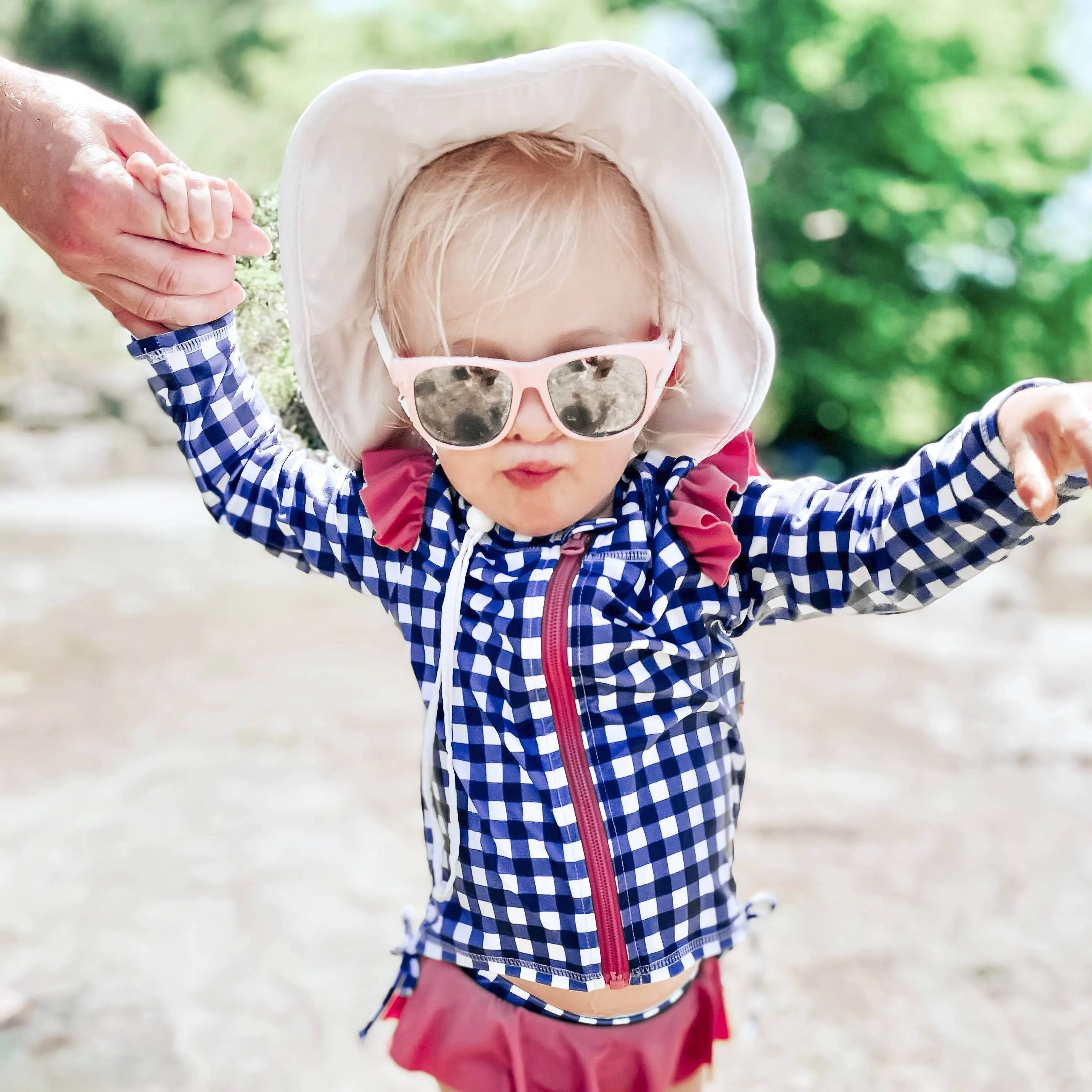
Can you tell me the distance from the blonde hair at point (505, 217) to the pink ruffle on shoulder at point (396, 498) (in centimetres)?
14

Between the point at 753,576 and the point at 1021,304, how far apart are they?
12.1m

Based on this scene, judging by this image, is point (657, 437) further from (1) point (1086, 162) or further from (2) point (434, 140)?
(1) point (1086, 162)

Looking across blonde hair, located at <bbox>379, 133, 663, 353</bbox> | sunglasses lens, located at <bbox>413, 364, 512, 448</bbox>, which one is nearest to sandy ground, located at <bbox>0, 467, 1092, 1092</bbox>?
sunglasses lens, located at <bbox>413, 364, 512, 448</bbox>

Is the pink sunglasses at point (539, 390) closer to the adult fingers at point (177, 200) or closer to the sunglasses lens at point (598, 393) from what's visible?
the sunglasses lens at point (598, 393)

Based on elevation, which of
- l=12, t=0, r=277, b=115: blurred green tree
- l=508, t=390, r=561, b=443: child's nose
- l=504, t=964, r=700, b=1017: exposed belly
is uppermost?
l=12, t=0, r=277, b=115: blurred green tree

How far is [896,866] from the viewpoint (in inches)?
114

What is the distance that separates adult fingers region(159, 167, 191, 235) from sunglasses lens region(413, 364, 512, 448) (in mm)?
297

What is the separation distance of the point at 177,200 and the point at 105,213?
0.09 metres

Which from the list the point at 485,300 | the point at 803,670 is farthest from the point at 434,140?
the point at 803,670

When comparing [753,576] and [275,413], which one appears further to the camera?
[275,413]

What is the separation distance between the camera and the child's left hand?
0.91 metres

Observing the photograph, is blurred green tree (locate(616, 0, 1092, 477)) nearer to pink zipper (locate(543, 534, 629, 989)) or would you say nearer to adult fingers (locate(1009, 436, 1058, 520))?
pink zipper (locate(543, 534, 629, 989))

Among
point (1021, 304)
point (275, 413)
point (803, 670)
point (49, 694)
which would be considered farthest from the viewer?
point (1021, 304)

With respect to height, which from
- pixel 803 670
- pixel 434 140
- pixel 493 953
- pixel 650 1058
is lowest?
pixel 803 670
